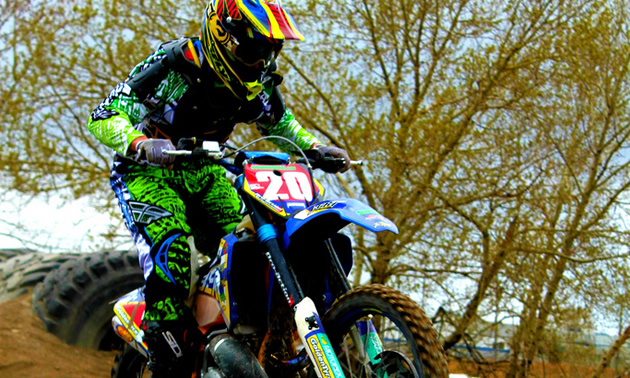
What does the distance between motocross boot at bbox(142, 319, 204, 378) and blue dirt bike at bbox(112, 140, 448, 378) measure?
0.20ft

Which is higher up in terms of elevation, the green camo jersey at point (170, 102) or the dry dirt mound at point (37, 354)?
the green camo jersey at point (170, 102)

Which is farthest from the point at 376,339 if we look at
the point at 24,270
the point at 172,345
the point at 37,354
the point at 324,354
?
the point at 24,270

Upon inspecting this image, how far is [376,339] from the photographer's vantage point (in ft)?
9.97

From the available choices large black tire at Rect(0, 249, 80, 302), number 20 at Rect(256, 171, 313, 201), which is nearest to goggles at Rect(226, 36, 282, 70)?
number 20 at Rect(256, 171, 313, 201)

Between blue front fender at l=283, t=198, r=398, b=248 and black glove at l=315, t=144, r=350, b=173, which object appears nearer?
blue front fender at l=283, t=198, r=398, b=248

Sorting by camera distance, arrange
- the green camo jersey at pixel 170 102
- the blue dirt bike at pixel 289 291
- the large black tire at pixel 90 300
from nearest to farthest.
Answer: the blue dirt bike at pixel 289 291 < the green camo jersey at pixel 170 102 < the large black tire at pixel 90 300

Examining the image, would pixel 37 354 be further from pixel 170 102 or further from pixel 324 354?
pixel 324 354

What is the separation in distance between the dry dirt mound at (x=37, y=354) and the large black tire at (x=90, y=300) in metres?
0.10

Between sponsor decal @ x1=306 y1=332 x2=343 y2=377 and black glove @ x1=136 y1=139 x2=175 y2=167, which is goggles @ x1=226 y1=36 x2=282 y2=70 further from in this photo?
sponsor decal @ x1=306 y1=332 x2=343 y2=377

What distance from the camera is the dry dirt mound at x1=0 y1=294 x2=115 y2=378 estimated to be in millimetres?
5258

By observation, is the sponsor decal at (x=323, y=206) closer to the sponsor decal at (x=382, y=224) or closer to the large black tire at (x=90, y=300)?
the sponsor decal at (x=382, y=224)

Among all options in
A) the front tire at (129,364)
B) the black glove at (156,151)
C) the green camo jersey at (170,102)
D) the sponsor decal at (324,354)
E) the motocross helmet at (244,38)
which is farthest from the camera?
the front tire at (129,364)

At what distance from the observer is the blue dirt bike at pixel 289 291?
2930mm

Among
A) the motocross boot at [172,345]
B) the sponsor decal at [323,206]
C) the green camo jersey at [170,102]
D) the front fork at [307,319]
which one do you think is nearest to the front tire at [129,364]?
the motocross boot at [172,345]
